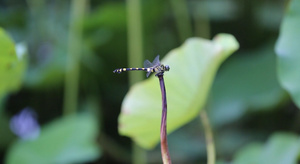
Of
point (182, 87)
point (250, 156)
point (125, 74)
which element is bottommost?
point (250, 156)

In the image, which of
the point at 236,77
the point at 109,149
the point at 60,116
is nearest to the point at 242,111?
the point at 236,77

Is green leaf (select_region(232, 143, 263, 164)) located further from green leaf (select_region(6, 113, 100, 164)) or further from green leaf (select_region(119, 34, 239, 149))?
green leaf (select_region(6, 113, 100, 164))

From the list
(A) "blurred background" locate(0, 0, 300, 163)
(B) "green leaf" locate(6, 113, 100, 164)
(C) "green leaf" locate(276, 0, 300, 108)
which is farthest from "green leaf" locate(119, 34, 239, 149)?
(A) "blurred background" locate(0, 0, 300, 163)

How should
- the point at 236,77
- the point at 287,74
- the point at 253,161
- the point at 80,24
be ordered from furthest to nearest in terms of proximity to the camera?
the point at 236,77, the point at 80,24, the point at 253,161, the point at 287,74

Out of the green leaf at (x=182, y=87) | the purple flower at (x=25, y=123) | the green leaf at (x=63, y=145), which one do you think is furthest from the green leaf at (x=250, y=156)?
the purple flower at (x=25, y=123)

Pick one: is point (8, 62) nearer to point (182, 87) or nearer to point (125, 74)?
point (182, 87)

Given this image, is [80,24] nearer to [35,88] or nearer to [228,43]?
[35,88]

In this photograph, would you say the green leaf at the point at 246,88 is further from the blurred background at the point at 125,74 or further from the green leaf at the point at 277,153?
the green leaf at the point at 277,153

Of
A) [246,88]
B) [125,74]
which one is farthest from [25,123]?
[246,88]
